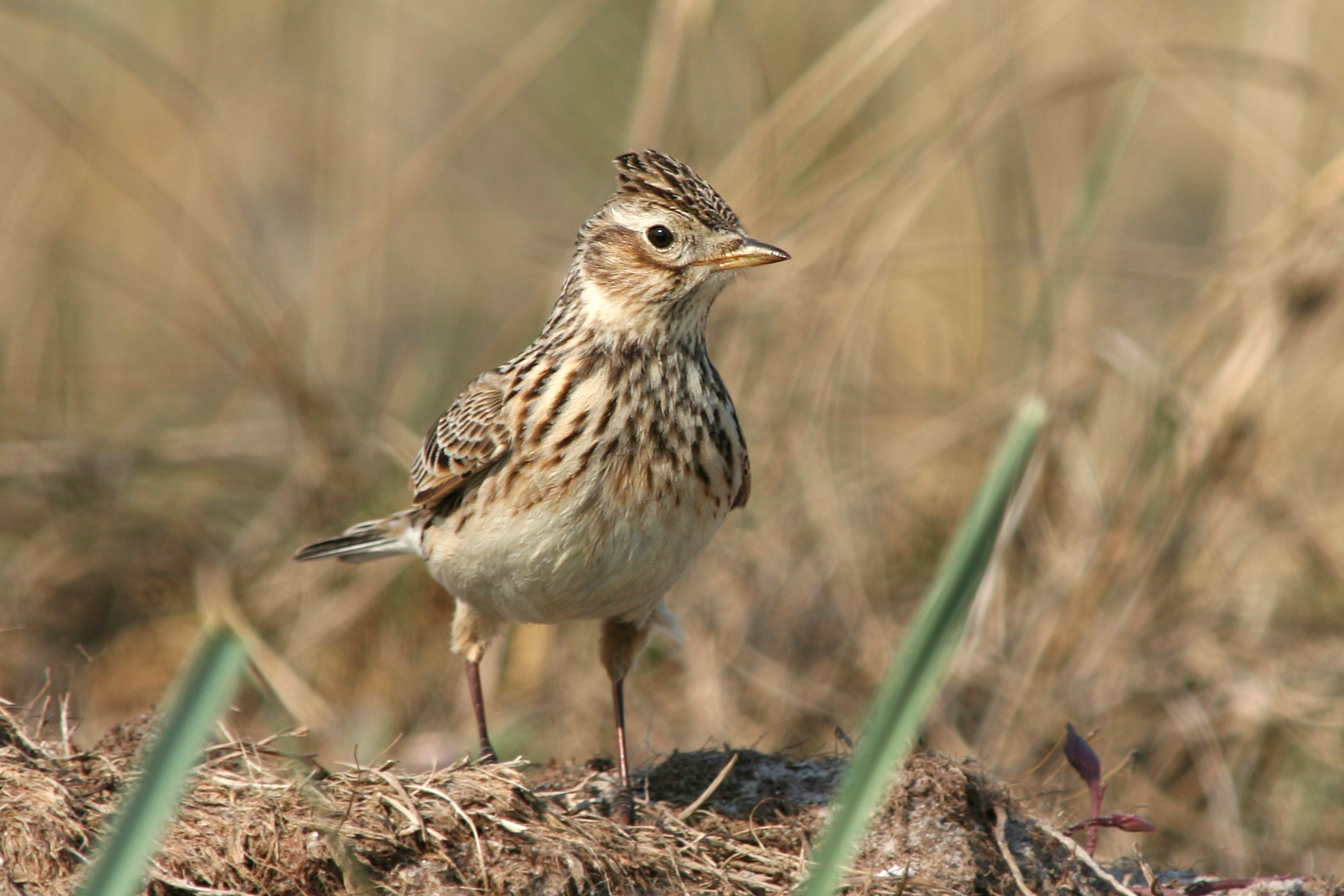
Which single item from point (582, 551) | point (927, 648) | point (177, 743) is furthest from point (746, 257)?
point (177, 743)

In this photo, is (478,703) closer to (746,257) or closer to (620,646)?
(620,646)

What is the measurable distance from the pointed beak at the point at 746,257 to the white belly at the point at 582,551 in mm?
704

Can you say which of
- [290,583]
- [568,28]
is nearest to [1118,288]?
[568,28]

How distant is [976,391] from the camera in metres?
9.23

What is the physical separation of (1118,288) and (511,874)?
8.42 m

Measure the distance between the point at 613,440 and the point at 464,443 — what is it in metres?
0.61

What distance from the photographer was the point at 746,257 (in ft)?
14.6

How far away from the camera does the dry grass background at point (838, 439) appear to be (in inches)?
273

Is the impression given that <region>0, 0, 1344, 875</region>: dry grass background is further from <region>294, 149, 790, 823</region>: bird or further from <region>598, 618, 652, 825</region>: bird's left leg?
<region>294, 149, 790, 823</region>: bird

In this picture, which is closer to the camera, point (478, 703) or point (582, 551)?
point (582, 551)

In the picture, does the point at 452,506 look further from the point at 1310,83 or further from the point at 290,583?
the point at 1310,83

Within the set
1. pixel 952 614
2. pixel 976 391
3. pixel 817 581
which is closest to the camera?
pixel 952 614

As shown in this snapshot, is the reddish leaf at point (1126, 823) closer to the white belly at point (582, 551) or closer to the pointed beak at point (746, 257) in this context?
the white belly at point (582, 551)

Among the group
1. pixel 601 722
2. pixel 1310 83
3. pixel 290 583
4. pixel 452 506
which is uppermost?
pixel 1310 83
